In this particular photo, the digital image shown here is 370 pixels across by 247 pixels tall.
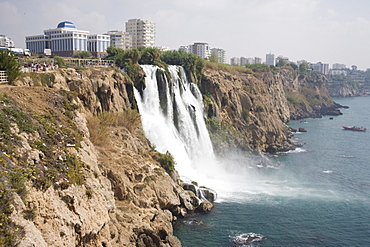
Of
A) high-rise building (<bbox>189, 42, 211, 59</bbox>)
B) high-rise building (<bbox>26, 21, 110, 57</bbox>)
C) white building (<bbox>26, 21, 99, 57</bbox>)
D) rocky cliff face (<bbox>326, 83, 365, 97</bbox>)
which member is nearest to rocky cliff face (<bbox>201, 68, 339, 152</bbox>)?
high-rise building (<bbox>26, 21, 110, 57</bbox>)

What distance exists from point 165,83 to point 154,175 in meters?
17.1

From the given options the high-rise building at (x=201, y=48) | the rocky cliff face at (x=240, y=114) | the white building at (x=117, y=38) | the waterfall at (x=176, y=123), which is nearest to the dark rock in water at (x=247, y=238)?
the waterfall at (x=176, y=123)

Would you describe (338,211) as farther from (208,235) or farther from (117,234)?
(117,234)

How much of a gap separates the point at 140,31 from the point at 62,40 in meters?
40.6

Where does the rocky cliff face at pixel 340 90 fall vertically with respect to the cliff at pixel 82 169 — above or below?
below

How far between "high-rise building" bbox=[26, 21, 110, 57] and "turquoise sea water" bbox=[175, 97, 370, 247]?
48240mm

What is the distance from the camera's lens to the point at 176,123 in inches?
1786

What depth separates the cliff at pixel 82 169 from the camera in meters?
16.2

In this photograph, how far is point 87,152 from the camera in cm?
2353

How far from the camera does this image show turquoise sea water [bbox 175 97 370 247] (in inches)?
1110

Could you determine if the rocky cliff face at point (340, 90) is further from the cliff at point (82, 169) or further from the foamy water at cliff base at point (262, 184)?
the cliff at point (82, 169)

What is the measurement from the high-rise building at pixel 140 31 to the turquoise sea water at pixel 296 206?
73095 mm

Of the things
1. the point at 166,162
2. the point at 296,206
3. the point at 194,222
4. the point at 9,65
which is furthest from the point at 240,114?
the point at 9,65

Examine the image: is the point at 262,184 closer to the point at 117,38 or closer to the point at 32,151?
the point at 32,151
